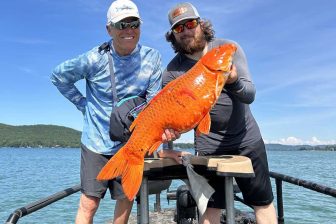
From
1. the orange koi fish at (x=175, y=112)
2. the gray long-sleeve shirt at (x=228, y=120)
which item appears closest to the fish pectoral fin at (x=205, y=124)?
the orange koi fish at (x=175, y=112)

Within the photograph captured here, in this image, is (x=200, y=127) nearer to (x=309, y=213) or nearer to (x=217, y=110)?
(x=217, y=110)

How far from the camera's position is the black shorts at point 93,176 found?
13.0 feet

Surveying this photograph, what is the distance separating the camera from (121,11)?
3852mm

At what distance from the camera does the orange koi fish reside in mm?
2809

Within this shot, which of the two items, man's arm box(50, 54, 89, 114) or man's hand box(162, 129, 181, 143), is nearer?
man's hand box(162, 129, 181, 143)

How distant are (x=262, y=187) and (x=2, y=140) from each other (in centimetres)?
20807

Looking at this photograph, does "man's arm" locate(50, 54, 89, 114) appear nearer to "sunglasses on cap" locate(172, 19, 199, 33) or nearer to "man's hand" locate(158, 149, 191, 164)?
"sunglasses on cap" locate(172, 19, 199, 33)

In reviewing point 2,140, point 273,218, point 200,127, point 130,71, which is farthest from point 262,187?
point 2,140

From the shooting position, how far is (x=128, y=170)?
285 centimetres

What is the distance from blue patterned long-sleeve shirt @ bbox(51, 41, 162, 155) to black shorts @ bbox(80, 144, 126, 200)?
7 centimetres

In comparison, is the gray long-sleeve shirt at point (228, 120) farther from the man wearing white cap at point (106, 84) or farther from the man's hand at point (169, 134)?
the man's hand at point (169, 134)

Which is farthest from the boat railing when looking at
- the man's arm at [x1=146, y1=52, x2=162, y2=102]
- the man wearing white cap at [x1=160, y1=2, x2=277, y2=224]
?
the man's arm at [x1=146, y1=52, x2=162, y2=102]

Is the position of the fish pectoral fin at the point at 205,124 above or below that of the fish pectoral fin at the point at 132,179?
above

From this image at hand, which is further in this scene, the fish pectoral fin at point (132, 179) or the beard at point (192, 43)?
the beard at point (192, 43)
